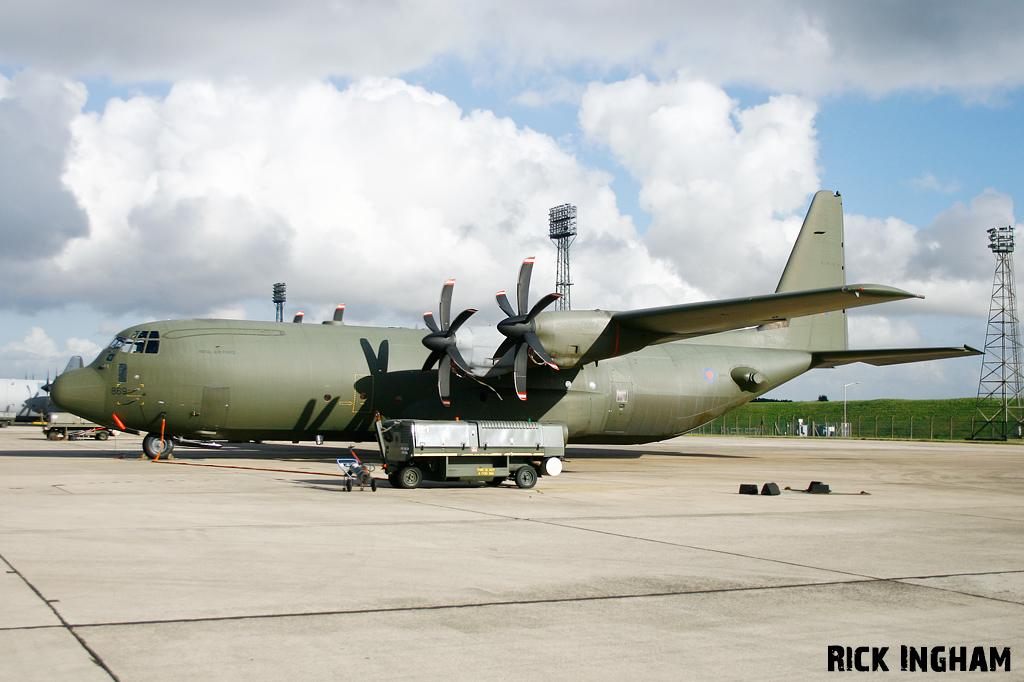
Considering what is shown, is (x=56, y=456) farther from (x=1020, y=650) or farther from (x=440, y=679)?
(x=1020, y=650)

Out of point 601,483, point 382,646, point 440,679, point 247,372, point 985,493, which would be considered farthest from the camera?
point 247,372

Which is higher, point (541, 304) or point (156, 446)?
point (541, 304)

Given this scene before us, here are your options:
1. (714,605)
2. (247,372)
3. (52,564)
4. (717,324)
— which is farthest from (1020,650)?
(247,372)

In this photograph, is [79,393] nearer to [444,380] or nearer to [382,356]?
[382,356]

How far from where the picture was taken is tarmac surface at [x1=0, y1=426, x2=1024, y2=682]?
5570 mm

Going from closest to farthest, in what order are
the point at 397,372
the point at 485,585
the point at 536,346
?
the point at 485,585 < the point at 536,346 < the point at 397,372

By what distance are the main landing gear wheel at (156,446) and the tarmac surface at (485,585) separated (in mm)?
9772

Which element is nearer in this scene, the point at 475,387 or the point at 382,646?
the point at 382,646

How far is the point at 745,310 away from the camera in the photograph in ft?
78.7

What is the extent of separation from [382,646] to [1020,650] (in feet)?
15.5

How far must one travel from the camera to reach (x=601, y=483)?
2062 cm

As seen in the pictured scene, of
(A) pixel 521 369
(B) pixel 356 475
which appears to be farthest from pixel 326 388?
(B) pixel 356 475

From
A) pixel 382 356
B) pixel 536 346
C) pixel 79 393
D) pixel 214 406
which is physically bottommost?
pixel 214 406

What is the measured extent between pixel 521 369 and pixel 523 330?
1.17 meters
